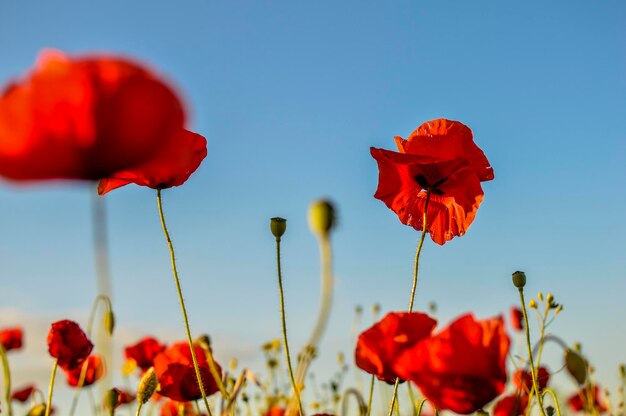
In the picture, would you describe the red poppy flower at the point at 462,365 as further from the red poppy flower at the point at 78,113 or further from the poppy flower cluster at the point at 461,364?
the red poppy flower at the point at 78,113

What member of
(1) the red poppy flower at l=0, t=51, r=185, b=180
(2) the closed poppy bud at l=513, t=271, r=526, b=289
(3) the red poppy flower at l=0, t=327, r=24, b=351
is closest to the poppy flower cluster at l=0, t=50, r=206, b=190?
(1) the red poppy flower at l=0, t=51, r=185, b=180

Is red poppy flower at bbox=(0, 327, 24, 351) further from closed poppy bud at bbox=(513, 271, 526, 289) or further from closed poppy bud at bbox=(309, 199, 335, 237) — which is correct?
closed poppy bud at bbox=(309, 199, 335, 237)

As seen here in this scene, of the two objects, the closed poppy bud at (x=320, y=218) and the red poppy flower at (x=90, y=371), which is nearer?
the closed poppy bud at (x=320, y=218)

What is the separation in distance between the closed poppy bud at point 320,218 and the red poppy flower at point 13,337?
395 centimetres

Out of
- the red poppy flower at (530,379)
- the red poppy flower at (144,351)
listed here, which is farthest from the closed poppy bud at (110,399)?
the red poppy flower at (530,379)

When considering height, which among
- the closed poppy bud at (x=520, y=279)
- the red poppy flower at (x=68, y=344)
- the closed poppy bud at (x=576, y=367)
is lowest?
the closed poppy bud at (x=576, y=367)

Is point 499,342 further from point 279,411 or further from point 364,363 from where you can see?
point 279,411

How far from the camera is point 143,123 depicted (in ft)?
3.96

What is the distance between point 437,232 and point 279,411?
136 cm

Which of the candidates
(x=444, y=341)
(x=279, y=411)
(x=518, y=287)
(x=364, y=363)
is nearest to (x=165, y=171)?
(x=364, y=363)

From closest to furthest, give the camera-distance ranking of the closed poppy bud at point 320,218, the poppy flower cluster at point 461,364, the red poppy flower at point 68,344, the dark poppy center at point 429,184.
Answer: the closed poppy bud at point 320,218, the poppy flower cluster at point 461,364, the dark poppy center at point 429,184, the red poppy flower at point 68,344

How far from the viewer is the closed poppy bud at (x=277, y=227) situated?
6.09ft

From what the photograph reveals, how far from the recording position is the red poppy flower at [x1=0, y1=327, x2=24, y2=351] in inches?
190

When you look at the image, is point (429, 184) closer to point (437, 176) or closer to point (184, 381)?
point (437, 176)
